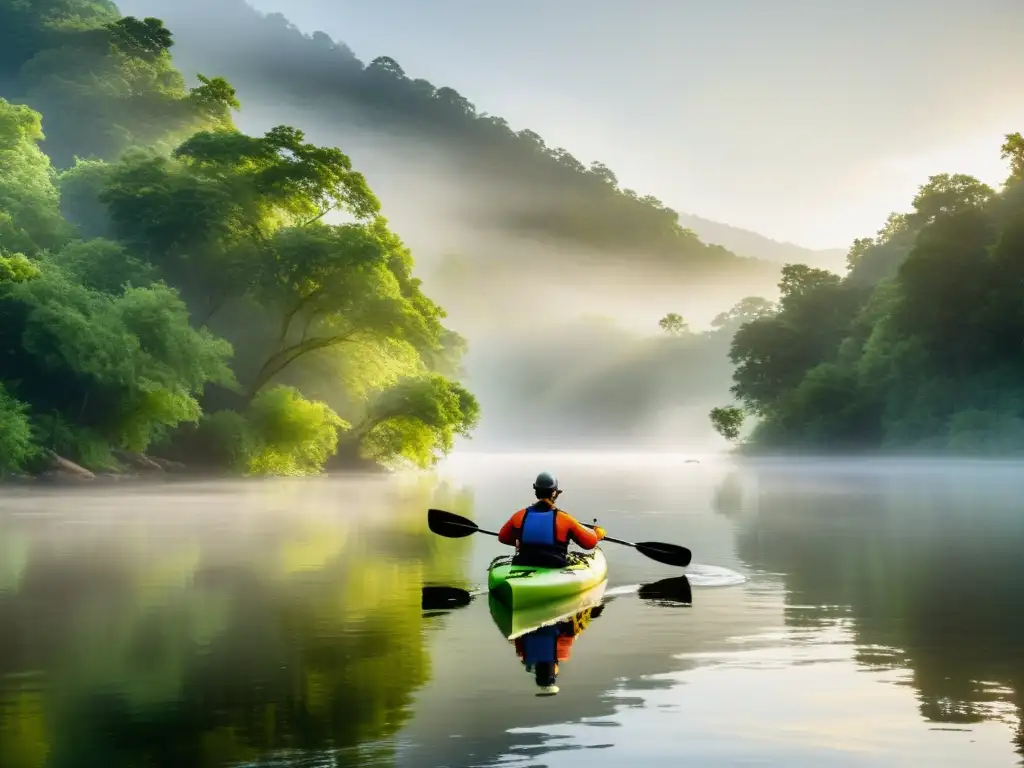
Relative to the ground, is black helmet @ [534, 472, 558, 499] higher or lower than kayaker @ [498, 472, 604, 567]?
higher

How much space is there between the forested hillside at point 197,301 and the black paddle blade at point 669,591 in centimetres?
3647

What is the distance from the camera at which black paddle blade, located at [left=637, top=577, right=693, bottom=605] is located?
18.7 meters

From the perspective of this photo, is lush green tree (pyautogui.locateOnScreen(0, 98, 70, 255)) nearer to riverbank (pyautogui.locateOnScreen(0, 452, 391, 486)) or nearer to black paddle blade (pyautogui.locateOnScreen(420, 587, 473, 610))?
riverbank (pyautogui.locateOnScreen(0, 452, 391, 486))

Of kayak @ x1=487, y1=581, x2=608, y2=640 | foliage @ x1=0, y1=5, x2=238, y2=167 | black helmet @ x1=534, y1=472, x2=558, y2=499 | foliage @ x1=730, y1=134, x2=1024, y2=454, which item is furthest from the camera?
foliage @ x1=730, y1=134, x2=1024, y2=454

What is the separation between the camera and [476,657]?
1315 centimetres

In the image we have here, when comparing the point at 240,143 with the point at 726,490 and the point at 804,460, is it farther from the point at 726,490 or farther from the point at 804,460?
the point at 804,460

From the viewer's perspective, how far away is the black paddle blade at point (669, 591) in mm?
18684

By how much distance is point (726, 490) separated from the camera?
187 ft

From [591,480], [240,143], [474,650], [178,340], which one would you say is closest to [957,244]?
[591,480]

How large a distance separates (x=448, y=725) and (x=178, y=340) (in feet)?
161

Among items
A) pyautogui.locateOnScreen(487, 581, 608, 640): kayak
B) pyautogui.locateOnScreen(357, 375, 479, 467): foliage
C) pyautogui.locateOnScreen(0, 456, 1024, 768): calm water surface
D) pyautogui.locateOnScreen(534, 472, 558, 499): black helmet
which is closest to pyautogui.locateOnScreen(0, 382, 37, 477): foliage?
pyautogui.locateOnScreen(0, 456, 1024, 768): calm water surface

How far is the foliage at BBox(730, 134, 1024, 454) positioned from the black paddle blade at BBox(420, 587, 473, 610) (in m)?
79.3

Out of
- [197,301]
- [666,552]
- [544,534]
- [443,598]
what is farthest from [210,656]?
[197,301]

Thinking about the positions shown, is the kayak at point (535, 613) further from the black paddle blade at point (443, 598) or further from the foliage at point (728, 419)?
the foliage at point (728, 419)
